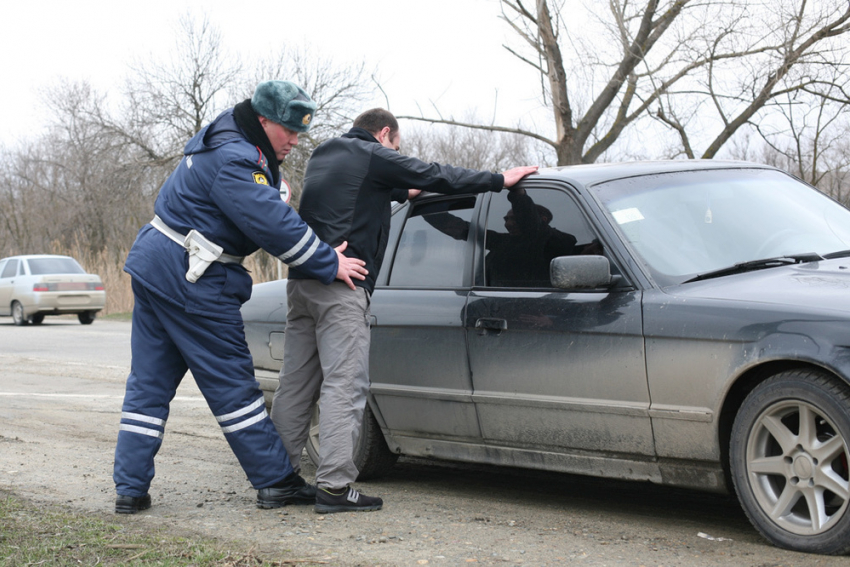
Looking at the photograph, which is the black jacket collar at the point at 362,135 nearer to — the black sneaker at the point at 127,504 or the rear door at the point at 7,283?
the black sneaker at the point at 127,504

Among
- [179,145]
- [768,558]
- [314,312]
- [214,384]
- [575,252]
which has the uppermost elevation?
[179,145]

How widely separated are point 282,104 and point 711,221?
1997mm

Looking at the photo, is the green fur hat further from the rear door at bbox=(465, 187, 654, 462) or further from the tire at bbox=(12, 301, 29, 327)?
the tire at bbox=(12, 301, 29, 327)

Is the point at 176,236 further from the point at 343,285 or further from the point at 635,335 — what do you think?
the point at 635,335

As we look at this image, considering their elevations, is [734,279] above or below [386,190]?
below

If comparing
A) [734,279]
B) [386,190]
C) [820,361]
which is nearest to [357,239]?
[386,190]

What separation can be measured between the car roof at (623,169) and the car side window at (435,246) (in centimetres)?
48

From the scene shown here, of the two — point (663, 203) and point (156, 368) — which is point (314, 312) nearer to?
point (156, 368)

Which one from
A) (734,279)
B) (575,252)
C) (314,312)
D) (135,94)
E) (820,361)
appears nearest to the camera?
(820,361)

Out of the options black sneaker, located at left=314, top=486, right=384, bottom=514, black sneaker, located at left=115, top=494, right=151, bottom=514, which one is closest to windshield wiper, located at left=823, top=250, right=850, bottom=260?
black sneaker, located at left=314, top=486, right=384, bottom=514

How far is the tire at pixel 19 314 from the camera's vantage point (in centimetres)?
2302

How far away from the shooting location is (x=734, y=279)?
4.00 meters

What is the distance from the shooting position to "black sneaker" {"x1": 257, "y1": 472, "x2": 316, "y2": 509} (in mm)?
4609

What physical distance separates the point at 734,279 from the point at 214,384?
7.62 feet
